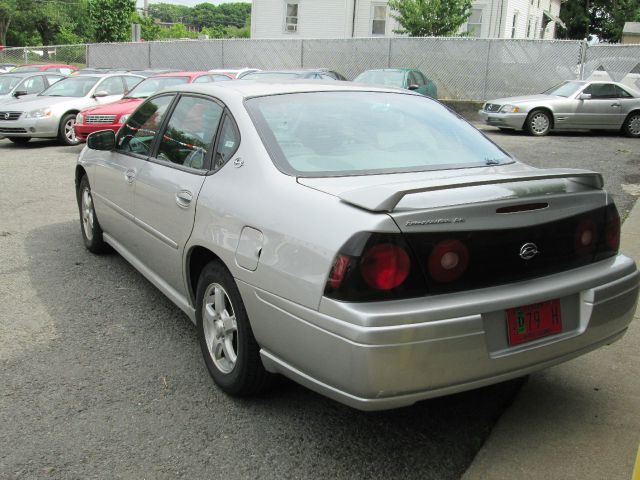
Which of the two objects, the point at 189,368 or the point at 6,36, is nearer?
the point at 189,368

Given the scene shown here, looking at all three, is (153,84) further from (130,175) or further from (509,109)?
(130,175)

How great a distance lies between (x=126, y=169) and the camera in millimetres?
4652

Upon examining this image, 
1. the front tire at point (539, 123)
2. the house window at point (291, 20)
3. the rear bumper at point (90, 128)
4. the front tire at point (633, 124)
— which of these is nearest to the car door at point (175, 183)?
the rear bumper at point (90, 128)

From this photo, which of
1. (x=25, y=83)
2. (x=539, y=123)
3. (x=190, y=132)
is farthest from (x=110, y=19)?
(x=190, y=132)

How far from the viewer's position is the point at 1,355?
3.84 metres

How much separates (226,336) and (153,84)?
1144cm

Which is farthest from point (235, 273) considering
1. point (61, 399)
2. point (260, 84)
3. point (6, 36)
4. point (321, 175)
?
point (6, 36)

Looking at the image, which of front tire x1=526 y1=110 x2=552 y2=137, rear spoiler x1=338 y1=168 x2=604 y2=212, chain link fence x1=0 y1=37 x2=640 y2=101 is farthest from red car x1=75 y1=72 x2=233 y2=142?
chain link fence x1=0 y1=37 x2=640 y2=101

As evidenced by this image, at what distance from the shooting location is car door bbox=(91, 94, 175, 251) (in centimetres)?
452

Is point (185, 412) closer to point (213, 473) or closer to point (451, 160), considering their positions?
point (213, 473)

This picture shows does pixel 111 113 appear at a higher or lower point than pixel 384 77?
lower

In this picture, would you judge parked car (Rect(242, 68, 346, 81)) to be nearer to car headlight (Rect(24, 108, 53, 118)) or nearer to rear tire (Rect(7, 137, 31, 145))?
car headlight (Rect(24, 108, 53, 118))

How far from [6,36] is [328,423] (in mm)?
76109

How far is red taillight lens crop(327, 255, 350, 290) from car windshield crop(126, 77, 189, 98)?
11764mm
